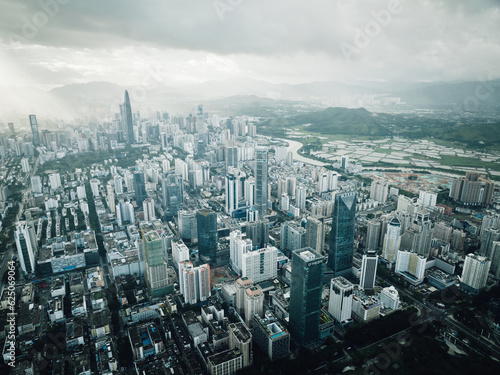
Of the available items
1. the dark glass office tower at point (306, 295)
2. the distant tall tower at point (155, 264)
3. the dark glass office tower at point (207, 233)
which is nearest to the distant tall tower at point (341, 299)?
the dark glass office tower at point (306, 295)

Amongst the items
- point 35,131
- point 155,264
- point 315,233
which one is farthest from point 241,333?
point 35,131

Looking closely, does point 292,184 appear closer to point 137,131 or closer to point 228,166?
point 228,166

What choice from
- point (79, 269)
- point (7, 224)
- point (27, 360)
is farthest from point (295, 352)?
point (7, 224)

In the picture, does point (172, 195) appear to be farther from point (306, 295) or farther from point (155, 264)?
point (306, 295)

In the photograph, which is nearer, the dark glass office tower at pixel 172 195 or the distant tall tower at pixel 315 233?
the distant tall tower at pixel 315 233

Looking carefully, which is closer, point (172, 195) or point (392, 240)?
point (392, 240)

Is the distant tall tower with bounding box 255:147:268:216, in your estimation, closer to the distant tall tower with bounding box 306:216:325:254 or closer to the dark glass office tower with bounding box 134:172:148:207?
the distant tall tower with bounding box 306:216:325:254

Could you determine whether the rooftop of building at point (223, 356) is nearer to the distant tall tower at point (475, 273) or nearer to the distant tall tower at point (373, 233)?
the distant tall tower at point (373, 233)
